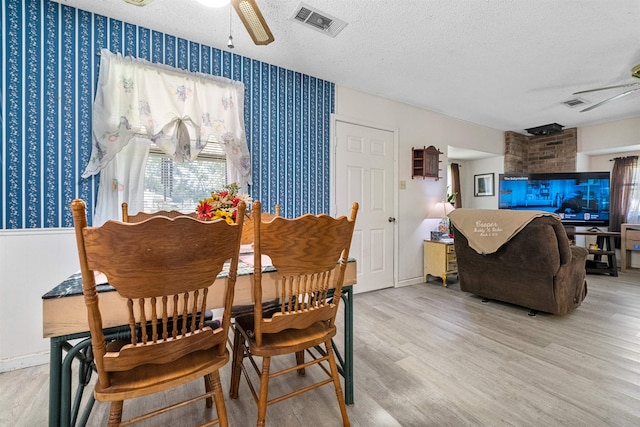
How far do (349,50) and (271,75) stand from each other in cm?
84

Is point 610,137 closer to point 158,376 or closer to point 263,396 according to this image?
point 263,396

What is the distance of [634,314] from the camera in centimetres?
278

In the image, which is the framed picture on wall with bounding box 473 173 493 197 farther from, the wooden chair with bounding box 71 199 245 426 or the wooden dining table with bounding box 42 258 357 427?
the wooden dining table with bounding box 42 258 357 427

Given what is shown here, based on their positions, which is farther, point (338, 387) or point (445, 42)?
point (445, 42)

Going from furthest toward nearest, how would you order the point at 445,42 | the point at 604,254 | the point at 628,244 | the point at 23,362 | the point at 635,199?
the point at 635,199 < the point at 628,244 < the point at 604,254 < the point at 445,42 < the point at 23,362

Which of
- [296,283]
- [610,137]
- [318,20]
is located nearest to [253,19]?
[318,20]

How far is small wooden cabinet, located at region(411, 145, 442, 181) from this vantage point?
3961mm

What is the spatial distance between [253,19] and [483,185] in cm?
545

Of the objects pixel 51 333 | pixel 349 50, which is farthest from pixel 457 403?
pixel 349 50

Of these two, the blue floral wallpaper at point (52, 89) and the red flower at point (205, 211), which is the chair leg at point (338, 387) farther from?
the blue floral wallpaper at point (52, 89)

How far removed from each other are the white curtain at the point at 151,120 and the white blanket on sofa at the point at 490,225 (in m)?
2.36

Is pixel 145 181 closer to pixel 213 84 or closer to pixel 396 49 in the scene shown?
pixel 213 84

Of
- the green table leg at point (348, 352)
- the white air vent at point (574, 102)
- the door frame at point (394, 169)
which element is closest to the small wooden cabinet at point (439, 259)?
the door frame at point (394, 169)

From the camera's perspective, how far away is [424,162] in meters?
3.94
